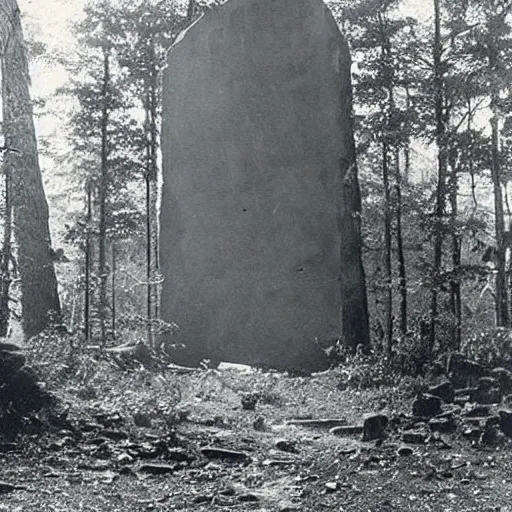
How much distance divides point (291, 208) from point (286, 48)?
2.78 m

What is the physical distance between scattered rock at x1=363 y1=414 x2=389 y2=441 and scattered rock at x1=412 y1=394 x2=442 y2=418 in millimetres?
578

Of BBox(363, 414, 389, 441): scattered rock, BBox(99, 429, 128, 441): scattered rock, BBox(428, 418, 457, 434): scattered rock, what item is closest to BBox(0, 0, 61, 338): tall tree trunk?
BBox(99, 429, 128, 441): scattered rock

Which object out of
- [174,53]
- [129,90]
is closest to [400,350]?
[174,53]

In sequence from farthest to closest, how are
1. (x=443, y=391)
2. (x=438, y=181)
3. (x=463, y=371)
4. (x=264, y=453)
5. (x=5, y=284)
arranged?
(x=438, y=181), (x=5, y=284), (x=463, y=371), (x=443, y=391), (x=264, y=453)

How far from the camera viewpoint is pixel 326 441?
21.3ft

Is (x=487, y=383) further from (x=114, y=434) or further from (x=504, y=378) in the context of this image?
(x=114, y=434)

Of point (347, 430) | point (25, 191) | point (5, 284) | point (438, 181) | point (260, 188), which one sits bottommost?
point (347, 430)

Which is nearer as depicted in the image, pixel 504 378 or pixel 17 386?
pixel 17 386

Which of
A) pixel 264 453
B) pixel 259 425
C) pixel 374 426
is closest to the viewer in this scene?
pixel 264 453

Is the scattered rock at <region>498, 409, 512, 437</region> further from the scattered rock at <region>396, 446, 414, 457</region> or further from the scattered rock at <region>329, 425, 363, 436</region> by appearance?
the scattered rock at <region>329, 425, 363, 436</region>

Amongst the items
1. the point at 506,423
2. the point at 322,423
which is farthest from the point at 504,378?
the point at 322,423

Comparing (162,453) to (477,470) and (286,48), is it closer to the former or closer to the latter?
Answer: (477,470)

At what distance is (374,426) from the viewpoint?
6195 millimetres

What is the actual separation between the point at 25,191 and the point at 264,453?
734cm
